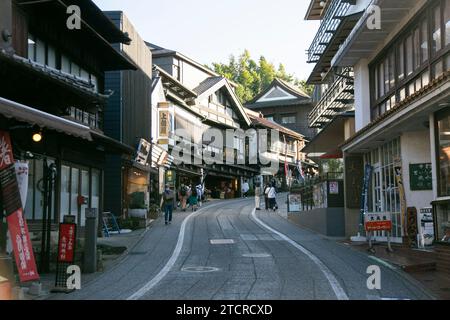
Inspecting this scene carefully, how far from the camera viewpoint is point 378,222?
52.5 feet

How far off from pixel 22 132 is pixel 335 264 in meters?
8.00

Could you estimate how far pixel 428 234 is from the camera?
1556cm

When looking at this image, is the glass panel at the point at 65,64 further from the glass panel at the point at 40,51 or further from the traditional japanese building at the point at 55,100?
the glass panel at the point at 40,51

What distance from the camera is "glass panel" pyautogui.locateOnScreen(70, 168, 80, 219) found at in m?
19.3

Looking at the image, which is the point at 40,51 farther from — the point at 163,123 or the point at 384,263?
the point at 163,123

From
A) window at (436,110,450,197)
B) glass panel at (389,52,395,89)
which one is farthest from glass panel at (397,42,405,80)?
window at (436,110,450,197)

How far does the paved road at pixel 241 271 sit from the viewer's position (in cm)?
995

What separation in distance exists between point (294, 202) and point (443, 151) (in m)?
15.3

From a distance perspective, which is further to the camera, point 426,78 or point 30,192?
point 30,192

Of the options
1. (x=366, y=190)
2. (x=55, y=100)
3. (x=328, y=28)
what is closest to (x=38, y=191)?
(x=55, y=100)

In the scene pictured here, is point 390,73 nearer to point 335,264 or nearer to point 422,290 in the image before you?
point 335,264

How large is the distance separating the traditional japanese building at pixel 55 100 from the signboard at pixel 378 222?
25.0 feet

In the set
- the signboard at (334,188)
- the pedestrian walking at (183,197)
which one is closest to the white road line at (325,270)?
the signboard at (334,188)
